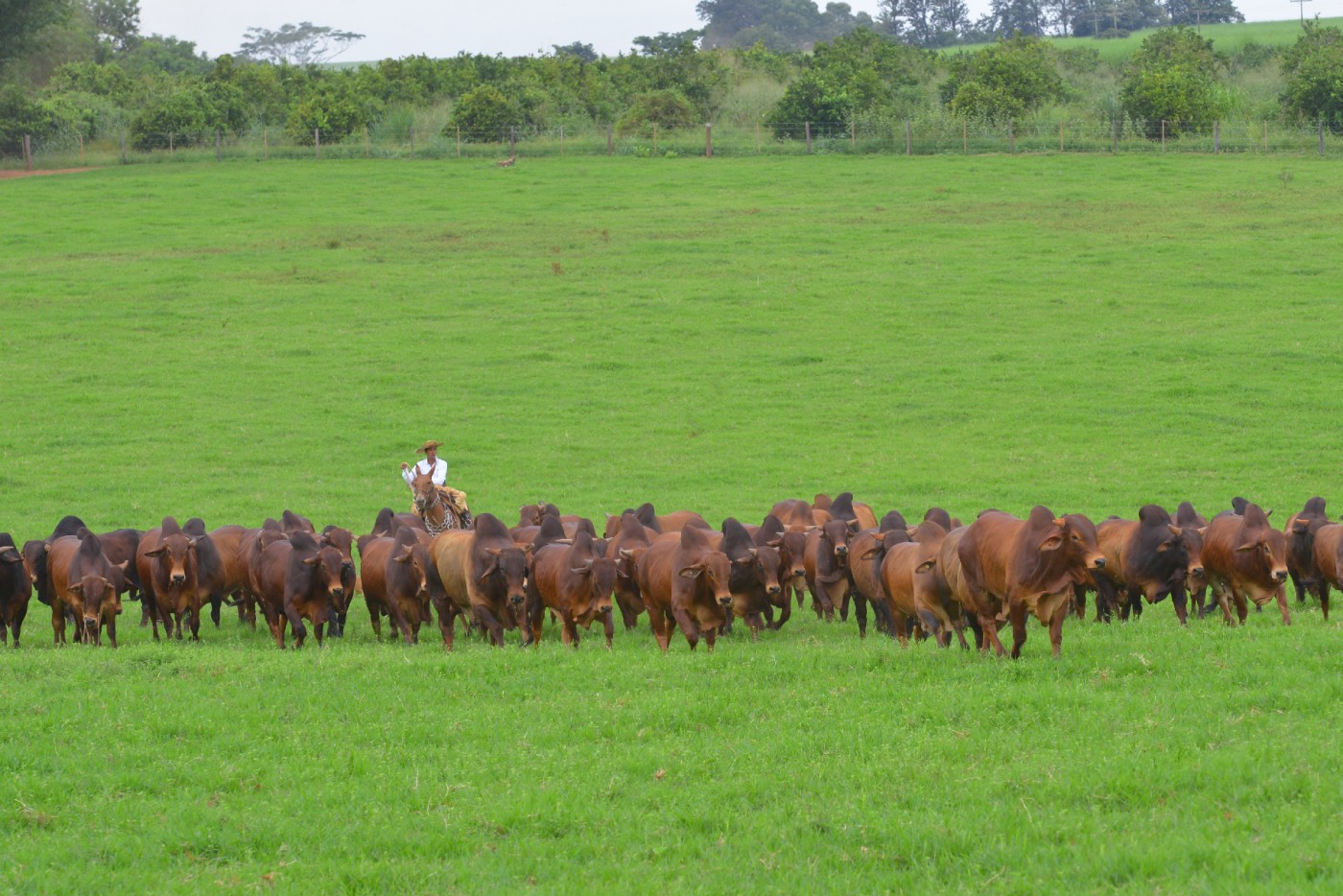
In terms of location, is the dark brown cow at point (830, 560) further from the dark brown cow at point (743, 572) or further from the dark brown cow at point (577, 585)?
the dark brown cow at point (577, 585)

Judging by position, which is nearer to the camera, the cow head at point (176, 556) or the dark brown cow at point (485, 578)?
the dark brown cow at point (485, 578)

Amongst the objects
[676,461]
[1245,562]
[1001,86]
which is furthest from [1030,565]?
[1001,86]

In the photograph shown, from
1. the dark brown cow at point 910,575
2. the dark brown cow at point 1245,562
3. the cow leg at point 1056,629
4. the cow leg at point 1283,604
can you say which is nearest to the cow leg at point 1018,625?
the cow leg at point 1056,629

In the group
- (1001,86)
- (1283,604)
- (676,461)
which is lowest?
(676,461)

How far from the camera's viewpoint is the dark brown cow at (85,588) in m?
15.4

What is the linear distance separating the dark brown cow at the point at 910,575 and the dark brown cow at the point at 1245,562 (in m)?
2.89

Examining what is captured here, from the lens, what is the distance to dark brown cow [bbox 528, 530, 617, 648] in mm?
14516

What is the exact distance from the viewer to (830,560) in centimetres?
1633

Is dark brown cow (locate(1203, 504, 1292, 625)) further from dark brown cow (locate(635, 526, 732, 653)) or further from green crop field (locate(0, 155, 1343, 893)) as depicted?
dark brown cow (locate(635, 526, 732, 653))

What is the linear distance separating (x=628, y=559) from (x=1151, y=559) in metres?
5.25

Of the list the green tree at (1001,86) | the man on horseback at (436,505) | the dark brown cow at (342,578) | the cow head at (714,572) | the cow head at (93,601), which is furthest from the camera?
the green tree at (1001,86)

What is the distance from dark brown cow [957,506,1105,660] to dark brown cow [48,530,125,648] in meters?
8.89

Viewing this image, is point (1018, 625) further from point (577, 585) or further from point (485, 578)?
point (485, 578)

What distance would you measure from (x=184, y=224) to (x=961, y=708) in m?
43.9
